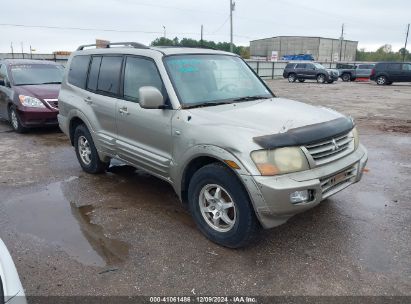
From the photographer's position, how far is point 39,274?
3.17 meters

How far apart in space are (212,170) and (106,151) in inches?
86.2

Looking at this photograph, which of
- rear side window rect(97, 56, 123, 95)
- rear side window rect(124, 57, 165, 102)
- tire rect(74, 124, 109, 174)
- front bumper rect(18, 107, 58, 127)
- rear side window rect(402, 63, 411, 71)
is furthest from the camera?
rear side window rect(402, 63, 411, 71)

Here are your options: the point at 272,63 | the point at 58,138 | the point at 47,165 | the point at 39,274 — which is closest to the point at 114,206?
the point at 39,274

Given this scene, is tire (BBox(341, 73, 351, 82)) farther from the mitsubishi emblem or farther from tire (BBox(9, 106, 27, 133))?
the mitsubishi emblem

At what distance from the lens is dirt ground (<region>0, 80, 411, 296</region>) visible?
303 centimetres

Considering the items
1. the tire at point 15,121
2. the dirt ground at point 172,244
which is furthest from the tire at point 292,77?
the dirt ground at point 172,244

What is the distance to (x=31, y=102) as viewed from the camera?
333 inches

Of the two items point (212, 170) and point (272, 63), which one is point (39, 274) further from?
point (272, 63)

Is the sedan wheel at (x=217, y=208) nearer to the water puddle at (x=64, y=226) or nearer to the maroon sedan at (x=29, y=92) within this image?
the water puddle at (x=64, y=226)

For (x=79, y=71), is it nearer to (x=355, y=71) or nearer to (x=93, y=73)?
(x=93, y=73)

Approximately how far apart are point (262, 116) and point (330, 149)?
27.8 inches

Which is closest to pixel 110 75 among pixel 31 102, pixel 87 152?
pixel 87 152

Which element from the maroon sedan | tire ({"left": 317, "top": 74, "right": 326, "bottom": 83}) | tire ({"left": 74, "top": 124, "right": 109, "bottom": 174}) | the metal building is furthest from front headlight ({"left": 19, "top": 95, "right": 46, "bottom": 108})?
the metal building

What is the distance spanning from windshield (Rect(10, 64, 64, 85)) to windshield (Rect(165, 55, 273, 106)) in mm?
6437
